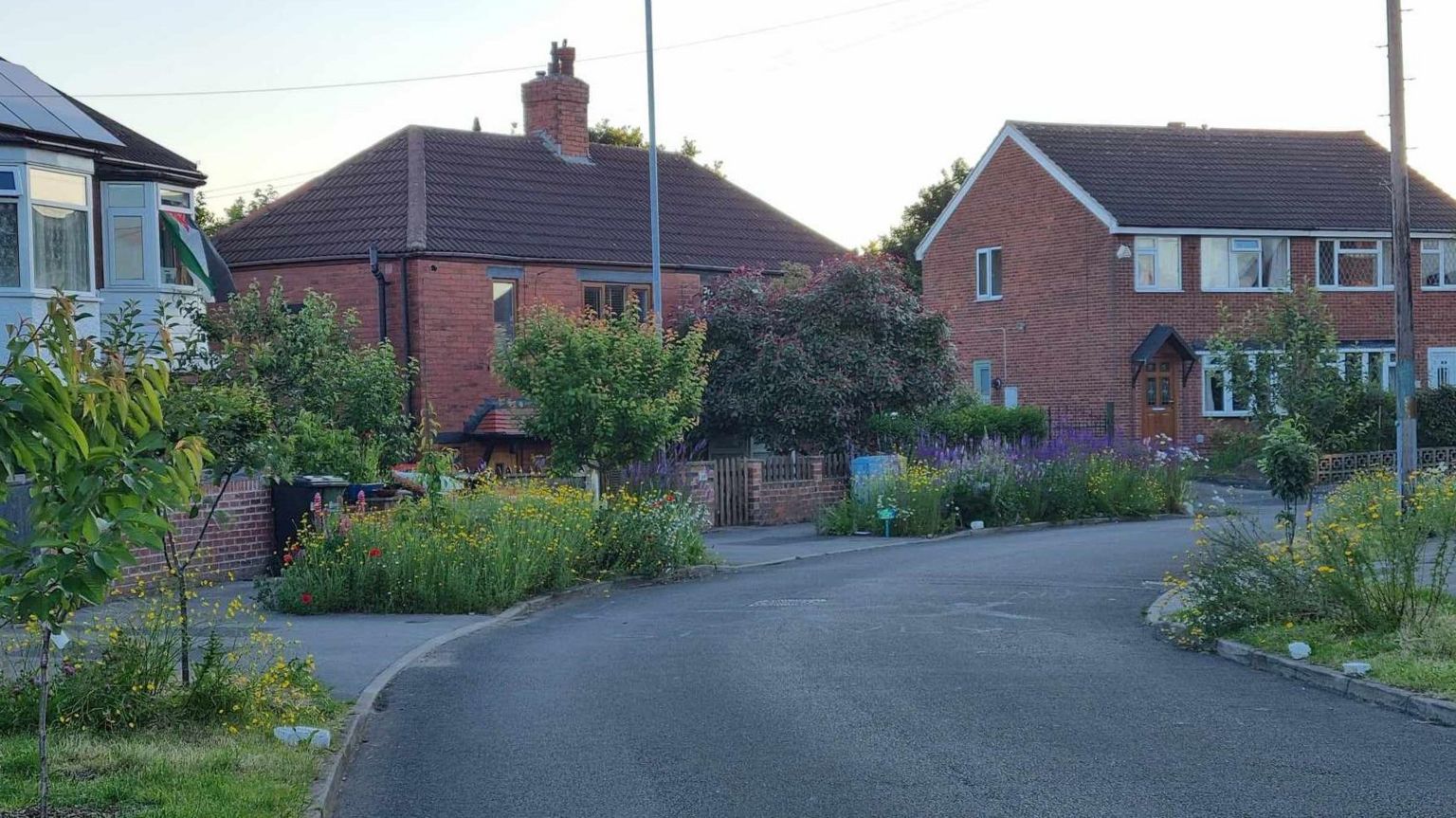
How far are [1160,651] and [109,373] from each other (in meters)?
8.97

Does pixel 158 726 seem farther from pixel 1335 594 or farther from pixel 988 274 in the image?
pixel 988 274

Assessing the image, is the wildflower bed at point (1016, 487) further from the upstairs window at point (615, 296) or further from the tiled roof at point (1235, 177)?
the tiled roof at point (1235, 177)

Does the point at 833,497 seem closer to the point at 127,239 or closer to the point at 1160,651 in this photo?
the point at 127,239

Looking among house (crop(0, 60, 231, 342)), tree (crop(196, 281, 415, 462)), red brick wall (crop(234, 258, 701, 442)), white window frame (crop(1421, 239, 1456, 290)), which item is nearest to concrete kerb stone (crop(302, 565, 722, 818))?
tree (crop(196, 281, 415, 462))

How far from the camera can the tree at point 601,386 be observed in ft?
69.6

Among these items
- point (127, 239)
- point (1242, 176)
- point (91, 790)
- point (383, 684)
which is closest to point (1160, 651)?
point (383, 684)

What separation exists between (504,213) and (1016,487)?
14303mm

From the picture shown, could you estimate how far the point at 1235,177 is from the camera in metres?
41.5

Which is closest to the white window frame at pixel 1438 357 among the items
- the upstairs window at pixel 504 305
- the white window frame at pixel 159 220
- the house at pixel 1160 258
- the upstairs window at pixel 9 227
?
the house at pixel 1160 258

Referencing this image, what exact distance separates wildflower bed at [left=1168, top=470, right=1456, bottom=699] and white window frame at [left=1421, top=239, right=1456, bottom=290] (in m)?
29.4

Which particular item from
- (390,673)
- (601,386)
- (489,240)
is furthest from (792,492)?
(390,673)

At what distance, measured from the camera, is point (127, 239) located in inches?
1065

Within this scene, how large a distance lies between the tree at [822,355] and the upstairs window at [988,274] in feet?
38.1

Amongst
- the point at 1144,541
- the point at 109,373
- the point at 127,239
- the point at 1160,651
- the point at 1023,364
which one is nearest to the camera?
the point at 109,373
